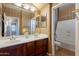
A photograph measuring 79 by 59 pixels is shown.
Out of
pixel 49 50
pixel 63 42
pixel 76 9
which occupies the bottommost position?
pixel 49 50

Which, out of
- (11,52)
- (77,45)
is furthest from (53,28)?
(11,52)

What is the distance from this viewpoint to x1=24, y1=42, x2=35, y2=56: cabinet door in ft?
5.11

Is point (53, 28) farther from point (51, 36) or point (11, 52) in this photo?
point (11, 52)

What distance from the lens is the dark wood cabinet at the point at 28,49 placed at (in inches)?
57.5

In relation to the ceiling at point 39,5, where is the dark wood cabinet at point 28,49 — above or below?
below

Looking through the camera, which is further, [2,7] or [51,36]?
[51,36]

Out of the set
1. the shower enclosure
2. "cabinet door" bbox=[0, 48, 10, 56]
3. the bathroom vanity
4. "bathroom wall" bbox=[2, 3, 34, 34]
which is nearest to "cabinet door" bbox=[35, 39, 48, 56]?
the bathroom vanity

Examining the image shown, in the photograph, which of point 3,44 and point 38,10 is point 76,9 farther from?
point 3,44

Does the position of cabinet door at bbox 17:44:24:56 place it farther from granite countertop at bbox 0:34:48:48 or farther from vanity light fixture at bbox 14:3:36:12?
vanity light fixture at bbox 14:3:36:12

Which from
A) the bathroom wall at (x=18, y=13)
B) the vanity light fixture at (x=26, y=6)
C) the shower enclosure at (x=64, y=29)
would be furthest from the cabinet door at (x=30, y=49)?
the vanity light fixture at (x=26, y=6)

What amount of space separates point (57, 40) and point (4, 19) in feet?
2.68

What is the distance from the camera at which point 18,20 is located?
157cm

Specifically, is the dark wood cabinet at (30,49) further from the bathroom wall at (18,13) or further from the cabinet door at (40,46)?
the bathroom wall at (18,13)

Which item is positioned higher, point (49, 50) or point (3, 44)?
point (3, 44)
